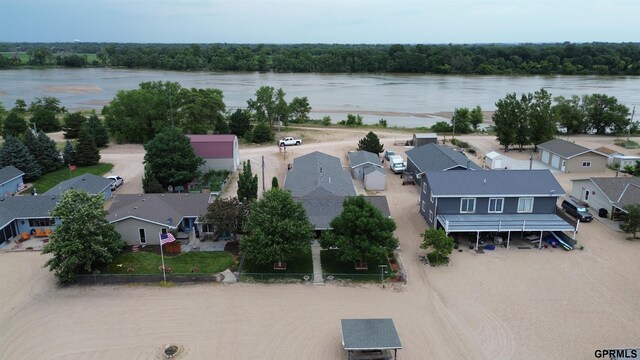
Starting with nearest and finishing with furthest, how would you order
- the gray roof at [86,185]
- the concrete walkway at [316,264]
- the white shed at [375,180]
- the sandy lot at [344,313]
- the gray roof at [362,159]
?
the sandy lot at [344,313] < the concrete walkway at [316,264] < the gray roof at [86,185] < the white shed at [375,180] < the gray roof at [362,159]

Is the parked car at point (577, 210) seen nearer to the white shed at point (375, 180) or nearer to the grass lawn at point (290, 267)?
the white shed at point (375, 180)

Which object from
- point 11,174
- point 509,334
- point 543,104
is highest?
point 543,104

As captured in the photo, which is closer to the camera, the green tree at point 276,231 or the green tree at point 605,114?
the green tree at point 276,231

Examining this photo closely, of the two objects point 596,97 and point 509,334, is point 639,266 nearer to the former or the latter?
point 509,334

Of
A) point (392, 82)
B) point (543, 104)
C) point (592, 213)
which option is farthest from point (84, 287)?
point (392, 82)

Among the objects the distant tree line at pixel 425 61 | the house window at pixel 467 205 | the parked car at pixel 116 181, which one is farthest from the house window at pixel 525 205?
the distant tree line at pixel 425 61

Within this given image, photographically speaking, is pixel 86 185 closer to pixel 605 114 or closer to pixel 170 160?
pixel 170 160

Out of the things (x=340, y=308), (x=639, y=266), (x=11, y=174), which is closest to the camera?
(x=340, y=308)
